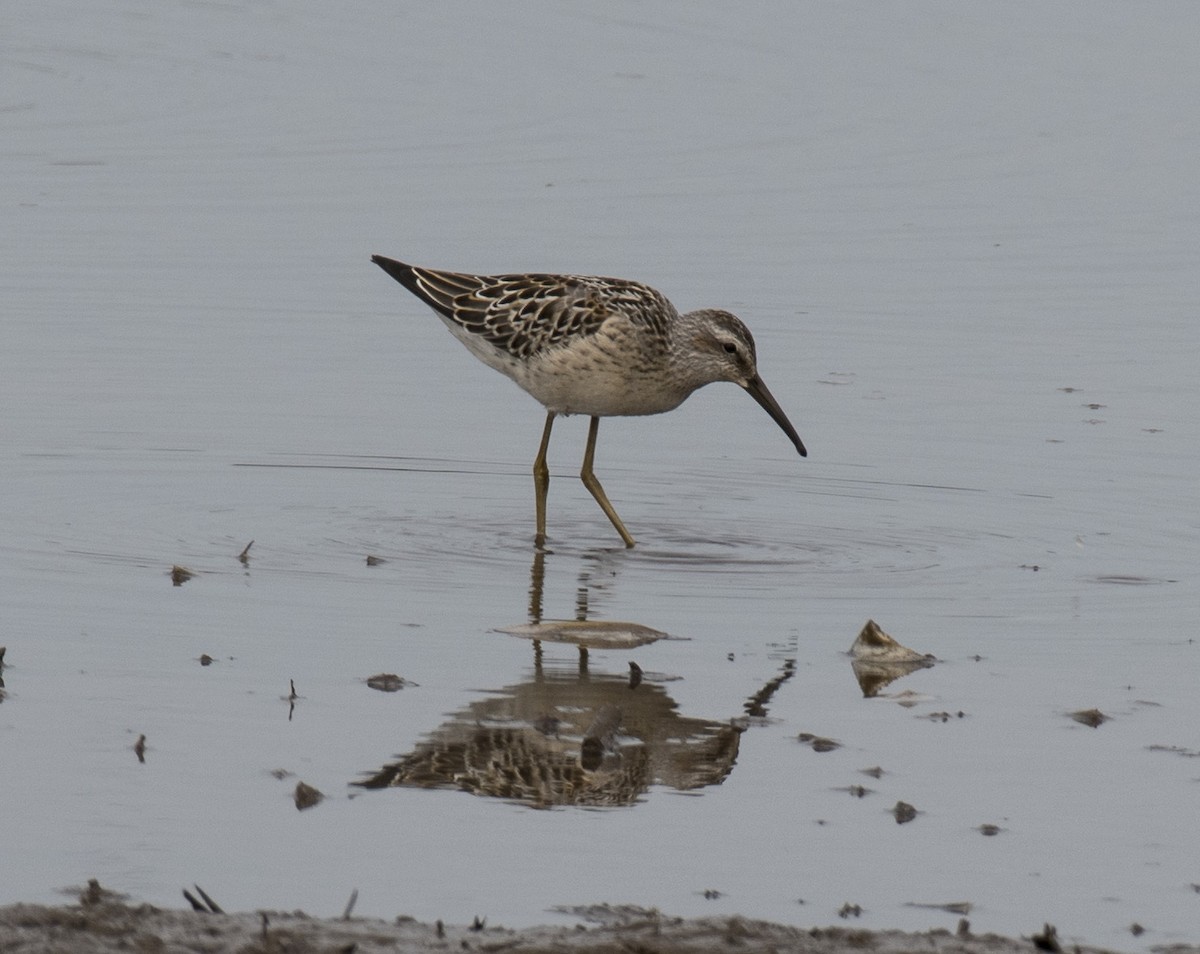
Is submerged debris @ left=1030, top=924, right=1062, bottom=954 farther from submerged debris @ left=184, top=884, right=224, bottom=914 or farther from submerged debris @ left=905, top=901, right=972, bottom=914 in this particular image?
submerged debris @ left=184, top=884, right=224, bottom=914

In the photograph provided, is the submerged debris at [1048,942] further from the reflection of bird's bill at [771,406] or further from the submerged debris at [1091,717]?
the reflection of bird's bill at [771,406]

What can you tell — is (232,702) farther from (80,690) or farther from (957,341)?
(957,341)

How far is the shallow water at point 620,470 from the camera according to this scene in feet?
19.9

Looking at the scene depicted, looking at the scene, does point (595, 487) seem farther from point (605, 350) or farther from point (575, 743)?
point (575, 743)

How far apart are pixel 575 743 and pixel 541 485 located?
3.77 m

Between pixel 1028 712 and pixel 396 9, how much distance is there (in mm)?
18739

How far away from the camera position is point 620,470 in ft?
37.7

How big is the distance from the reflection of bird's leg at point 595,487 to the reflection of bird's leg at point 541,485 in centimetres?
4

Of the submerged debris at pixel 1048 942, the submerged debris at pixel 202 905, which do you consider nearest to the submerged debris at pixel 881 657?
the submerged debris at pixel 1048 942

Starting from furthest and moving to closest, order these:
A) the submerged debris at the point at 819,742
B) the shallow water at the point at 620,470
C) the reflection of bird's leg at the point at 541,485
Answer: the reflection of bird's leg at the point at 541,485
the submerged debris at the point at 819,742
the shallow water at the point at 620,470

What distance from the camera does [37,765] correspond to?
639 cm

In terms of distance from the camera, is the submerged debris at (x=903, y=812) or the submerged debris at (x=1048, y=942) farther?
the submerged debris at (x=903, y=812)

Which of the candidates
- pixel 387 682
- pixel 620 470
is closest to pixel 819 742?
pixel 387 682

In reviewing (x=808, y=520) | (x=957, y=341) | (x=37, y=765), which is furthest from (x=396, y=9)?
(x=37, y=765)
